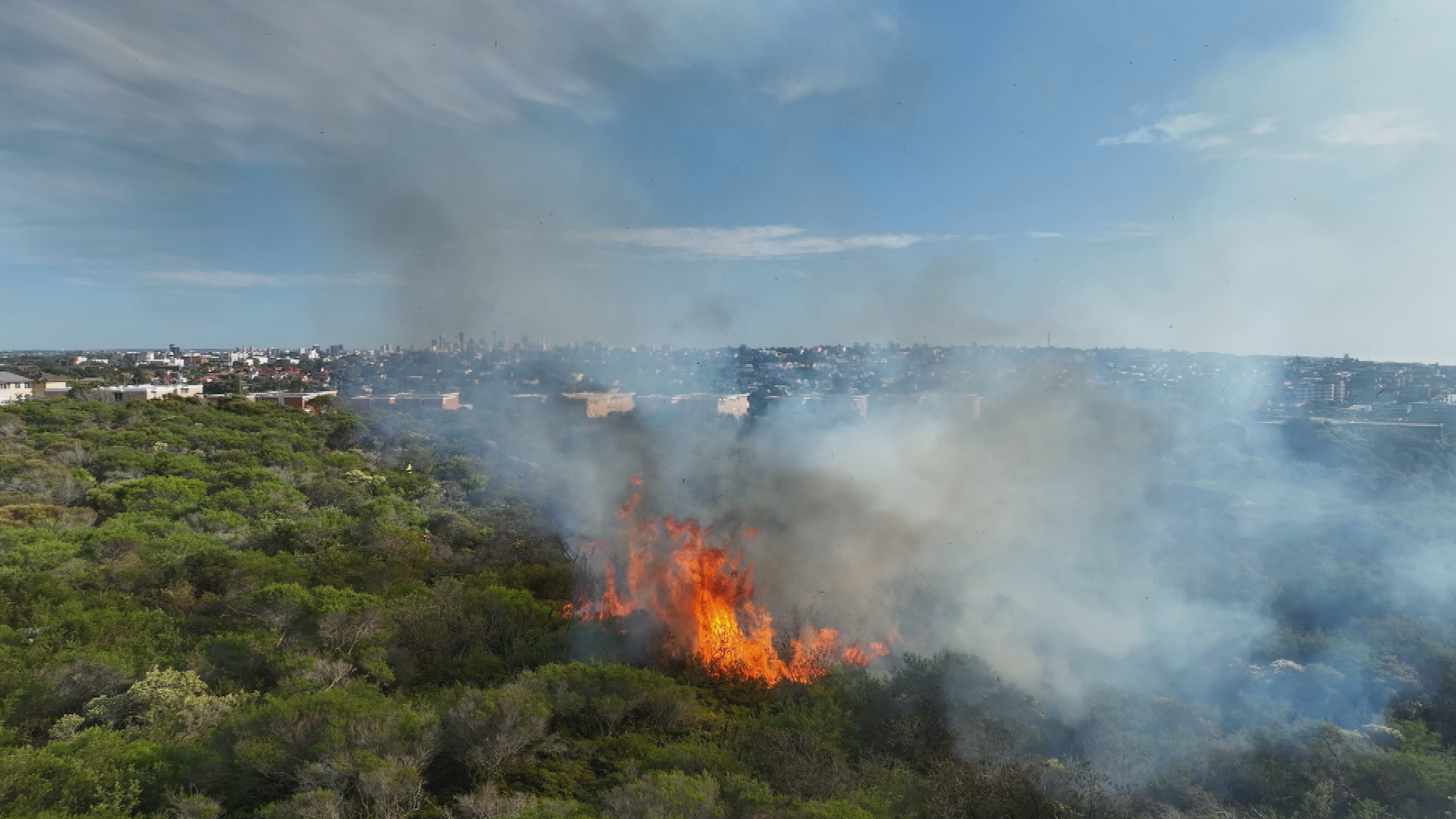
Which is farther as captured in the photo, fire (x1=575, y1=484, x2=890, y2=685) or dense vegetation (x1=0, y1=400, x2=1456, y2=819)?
fire (x1=575, y1=484, x2=890, y2=685)

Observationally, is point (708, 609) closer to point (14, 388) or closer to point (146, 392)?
point (146, 392)

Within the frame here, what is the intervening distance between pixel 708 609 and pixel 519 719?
5.98 m

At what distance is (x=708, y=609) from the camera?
1672 cm

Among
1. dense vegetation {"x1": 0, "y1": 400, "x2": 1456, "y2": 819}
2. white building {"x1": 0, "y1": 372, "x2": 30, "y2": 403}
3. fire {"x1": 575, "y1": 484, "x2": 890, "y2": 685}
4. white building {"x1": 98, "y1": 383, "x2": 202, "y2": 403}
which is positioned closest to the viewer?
dense vegetation {"x1": 0, "y1": 400, "x2": 1456, "y2": 819}

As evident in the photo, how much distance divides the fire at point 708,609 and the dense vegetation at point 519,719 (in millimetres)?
794

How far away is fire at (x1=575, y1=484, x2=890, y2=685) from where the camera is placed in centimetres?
1553

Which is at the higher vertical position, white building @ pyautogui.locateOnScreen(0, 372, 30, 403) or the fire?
white building @ pyautogui.locateOnScreen(0, 372, 30, 403)

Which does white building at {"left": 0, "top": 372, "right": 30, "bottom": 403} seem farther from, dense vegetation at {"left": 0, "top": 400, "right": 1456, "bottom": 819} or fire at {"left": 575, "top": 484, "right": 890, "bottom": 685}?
fire at {"left": 575, "top": 484, "right": 890, "bottom": 685}

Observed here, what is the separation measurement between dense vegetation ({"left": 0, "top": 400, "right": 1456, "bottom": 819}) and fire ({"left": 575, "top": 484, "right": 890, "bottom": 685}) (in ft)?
2.61

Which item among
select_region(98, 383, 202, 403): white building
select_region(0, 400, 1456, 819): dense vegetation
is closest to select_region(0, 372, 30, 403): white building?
select_region(98, 383, 202, 403): white building

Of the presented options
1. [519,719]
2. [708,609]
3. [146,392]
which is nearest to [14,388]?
[146,392]

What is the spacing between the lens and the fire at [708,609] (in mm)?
15531

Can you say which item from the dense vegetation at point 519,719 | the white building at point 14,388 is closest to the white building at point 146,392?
the white building at point 14,388

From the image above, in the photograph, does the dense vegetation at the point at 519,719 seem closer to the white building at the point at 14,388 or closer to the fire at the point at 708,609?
Result: the fire at the point at 708,609
